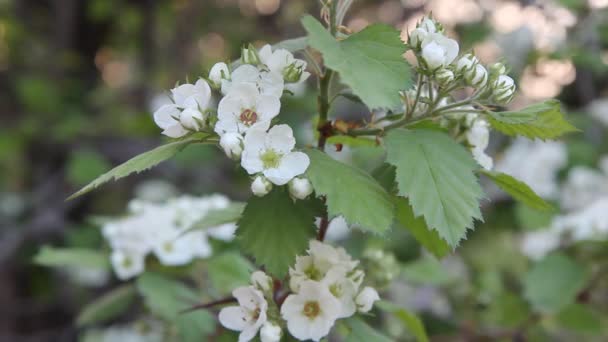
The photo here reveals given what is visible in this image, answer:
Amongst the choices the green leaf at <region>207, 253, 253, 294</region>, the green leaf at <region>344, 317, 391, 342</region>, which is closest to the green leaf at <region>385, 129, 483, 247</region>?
the green leaf at <region>344, 317, 391, 342</region>

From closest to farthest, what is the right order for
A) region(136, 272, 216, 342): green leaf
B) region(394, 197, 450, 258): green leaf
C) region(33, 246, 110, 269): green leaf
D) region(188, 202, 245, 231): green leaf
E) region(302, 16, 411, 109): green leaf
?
1. region(302, 16, 411, 109): green leaf
2. region(394, 197, 450, 258): green leaf
3. region(188, 202, 245, 231): green leaf
4. region(136, 272, 216, 342): green leaf
5. region(33, 246, 110, 269): green leaf

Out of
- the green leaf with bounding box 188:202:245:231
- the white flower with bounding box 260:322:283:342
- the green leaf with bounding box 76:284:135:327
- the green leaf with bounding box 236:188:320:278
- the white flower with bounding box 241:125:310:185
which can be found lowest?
the green leaf with bounding box 76:284:135:327

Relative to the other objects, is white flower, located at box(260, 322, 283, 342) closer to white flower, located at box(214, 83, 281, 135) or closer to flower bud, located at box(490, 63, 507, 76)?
white flower, located at box(214, 83, 281, 135)

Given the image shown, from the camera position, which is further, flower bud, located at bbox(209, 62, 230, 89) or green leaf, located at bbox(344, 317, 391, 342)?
green leaf, located at bbox(344, 317, 391, 342)

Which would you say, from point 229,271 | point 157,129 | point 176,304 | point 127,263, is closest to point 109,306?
point 127,263

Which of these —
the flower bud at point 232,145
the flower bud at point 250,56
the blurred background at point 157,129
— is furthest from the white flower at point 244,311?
the blurred background at point 157,129
